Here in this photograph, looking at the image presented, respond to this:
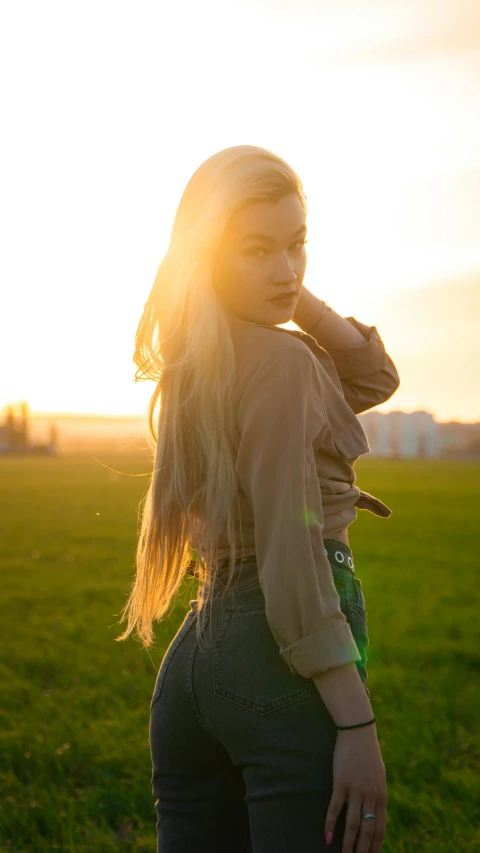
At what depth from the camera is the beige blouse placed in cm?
149

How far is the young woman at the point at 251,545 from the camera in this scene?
150 centimetres

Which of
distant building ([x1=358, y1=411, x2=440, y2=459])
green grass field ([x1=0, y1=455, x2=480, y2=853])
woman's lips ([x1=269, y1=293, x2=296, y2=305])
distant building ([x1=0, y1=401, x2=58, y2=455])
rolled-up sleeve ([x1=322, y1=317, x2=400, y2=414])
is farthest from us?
distant building ([x1=358, y1=411, x2=440, y2=459])

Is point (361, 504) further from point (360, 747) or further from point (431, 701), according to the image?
point (431, 701)

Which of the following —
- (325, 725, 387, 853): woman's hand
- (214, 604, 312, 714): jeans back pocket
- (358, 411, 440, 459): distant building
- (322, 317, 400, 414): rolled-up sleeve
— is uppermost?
(322, 317, 400, 414): rolled-up sleeve

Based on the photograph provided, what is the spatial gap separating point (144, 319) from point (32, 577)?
9357mm

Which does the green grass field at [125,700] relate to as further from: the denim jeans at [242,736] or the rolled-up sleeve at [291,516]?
the rolled-up sleeve at [291,516]

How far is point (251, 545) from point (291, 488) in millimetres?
251

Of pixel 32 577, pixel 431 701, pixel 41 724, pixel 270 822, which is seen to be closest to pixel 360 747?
pixel 270 822

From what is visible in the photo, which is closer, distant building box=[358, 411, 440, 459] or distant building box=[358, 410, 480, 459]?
distant building box=[358, 410, 480, 459]

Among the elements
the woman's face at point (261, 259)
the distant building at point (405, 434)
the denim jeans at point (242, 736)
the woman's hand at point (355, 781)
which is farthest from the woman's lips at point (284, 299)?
the distant building at point (405, 434)

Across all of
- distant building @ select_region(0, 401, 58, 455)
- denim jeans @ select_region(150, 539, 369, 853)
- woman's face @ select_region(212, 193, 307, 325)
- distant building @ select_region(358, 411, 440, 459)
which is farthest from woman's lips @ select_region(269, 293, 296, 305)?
distant building @ select_region(358, 411, 440, 459)

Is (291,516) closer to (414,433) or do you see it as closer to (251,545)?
(251,545)

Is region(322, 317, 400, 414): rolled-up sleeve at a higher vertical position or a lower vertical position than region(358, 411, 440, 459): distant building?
higher

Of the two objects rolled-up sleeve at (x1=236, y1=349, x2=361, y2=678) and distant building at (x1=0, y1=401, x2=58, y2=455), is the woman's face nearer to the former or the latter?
rolled-up sleeve at (x1=236, y1=349, x2=361, y2=678)
